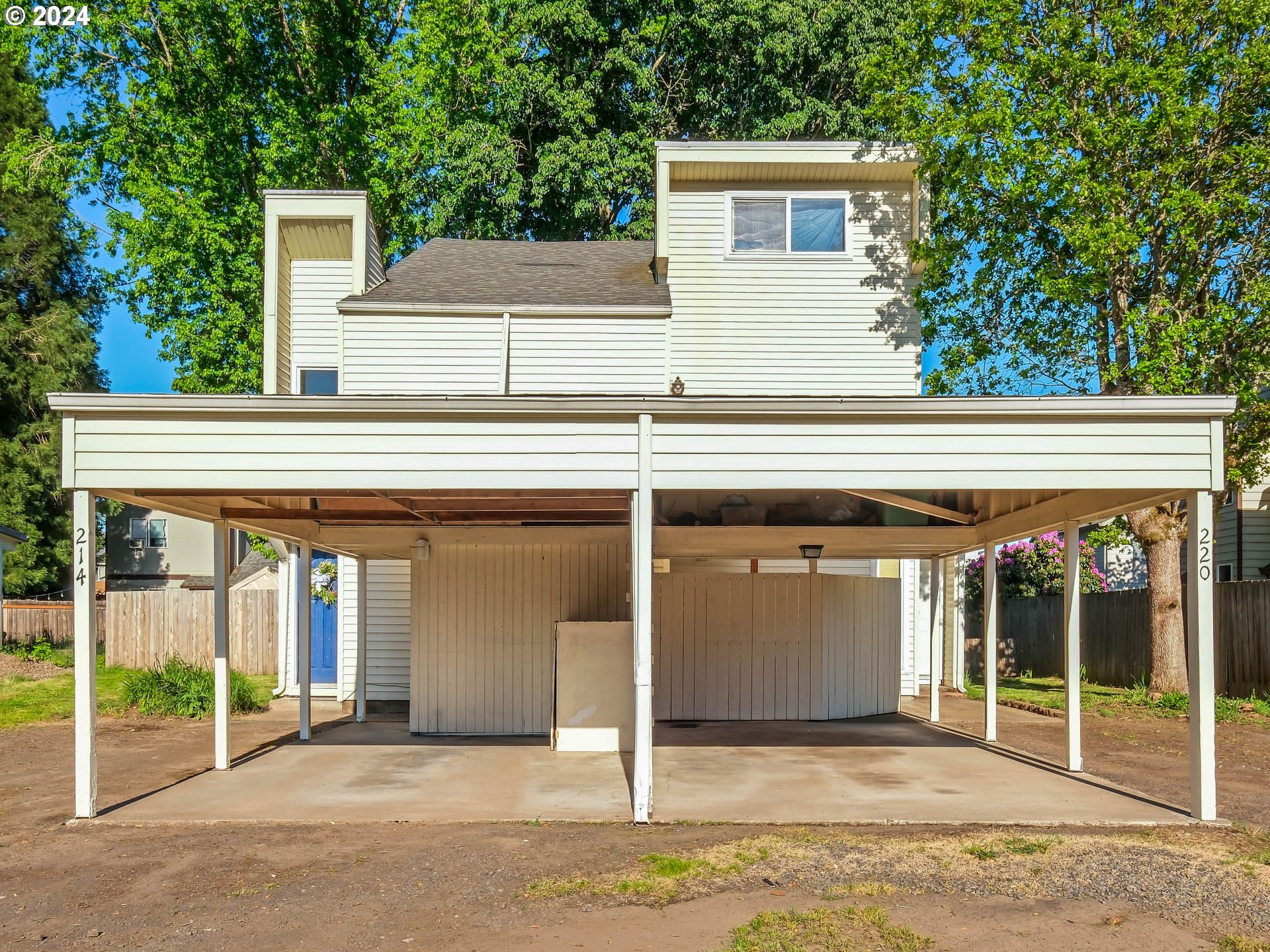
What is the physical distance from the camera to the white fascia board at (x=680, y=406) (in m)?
7.39

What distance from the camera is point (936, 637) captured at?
13305mm

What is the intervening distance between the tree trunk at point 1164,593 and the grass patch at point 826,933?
11.7m

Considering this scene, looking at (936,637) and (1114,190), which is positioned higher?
(1114,190)

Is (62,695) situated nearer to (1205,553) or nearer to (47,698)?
(47,698)

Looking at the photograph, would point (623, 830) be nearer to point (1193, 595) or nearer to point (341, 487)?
point (341, 487)

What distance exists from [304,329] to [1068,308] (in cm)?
1124

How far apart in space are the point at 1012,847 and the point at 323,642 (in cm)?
1226

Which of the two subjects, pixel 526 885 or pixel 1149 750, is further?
pixel 1149 750

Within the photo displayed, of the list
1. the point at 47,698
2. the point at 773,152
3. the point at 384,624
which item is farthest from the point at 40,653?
the point at 773,152

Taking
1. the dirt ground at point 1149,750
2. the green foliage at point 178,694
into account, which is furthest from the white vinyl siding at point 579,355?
the dirt ground at point 1149,750

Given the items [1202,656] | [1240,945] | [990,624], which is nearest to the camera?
[1240,945]

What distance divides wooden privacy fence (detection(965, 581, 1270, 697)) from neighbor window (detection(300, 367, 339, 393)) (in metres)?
11.7

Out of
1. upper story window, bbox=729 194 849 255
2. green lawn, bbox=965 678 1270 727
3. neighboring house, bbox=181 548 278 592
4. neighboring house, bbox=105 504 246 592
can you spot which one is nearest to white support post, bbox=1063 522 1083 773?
green lawn, bbox=965 678 1270 727

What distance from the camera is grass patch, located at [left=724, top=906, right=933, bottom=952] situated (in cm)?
495
